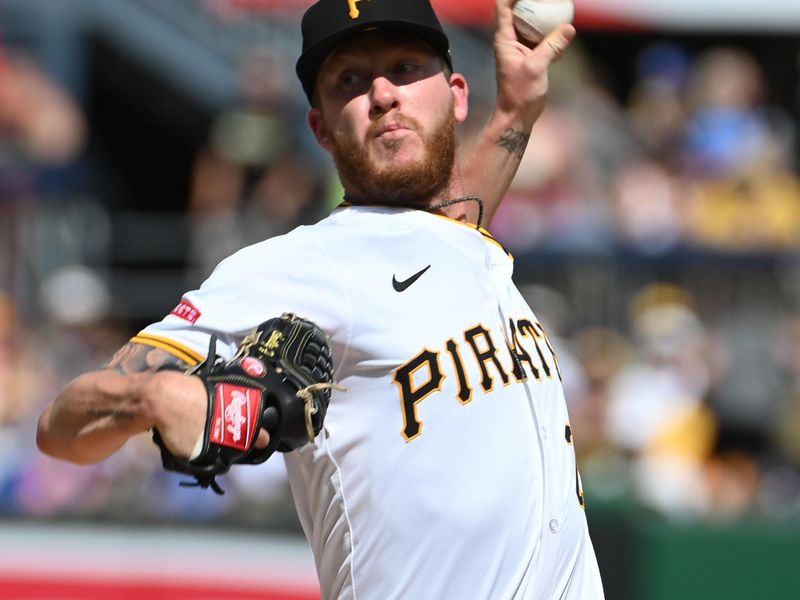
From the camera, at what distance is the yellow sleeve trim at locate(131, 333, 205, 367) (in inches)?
115

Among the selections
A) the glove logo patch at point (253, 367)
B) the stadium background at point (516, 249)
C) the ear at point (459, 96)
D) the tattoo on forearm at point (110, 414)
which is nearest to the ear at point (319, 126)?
the ear at point (459, 96)

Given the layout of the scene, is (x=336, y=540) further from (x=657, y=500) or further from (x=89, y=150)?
(x=89, y=150)

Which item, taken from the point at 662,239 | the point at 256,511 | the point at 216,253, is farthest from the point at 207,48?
the point at 256,511

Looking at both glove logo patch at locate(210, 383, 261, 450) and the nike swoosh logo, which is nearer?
glove logo patch at locate(210, 383, 261, 450)

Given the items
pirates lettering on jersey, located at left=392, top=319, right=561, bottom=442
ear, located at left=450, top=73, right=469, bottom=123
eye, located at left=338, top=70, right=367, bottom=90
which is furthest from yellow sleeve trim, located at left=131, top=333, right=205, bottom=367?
ear, located at left=450, top=73, right=469, bottom=123

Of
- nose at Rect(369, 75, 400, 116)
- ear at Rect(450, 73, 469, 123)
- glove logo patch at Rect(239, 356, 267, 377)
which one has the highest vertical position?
nose at Rect(369, 75, 400, 116)

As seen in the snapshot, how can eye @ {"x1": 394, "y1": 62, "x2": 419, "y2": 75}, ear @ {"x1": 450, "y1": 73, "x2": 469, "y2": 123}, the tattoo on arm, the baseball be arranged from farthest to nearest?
the baseball
ear @ {"x1": 450, "y1": 73, "x2": 469, "y2": 123}
eye @ {"x1": 394, "y1": 62, "x2": 419, "y2": 75}
the tattoo on arm

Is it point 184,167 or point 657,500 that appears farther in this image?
point 184,167

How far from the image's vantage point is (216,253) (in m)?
9.47

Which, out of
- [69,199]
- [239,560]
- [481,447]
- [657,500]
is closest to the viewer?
[481,447]

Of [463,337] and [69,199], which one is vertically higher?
[463,337]

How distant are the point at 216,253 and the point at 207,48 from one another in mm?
2568

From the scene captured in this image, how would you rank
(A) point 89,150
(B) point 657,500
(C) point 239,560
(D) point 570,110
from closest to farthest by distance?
(C) point 239,560 < (B) point 657,500 < (D) point 570,110 < (A) point 89,150

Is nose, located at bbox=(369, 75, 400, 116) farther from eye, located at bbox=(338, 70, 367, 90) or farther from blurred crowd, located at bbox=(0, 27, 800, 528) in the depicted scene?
blurred crowd, located at bbox=(0, 27, 800, 528)
